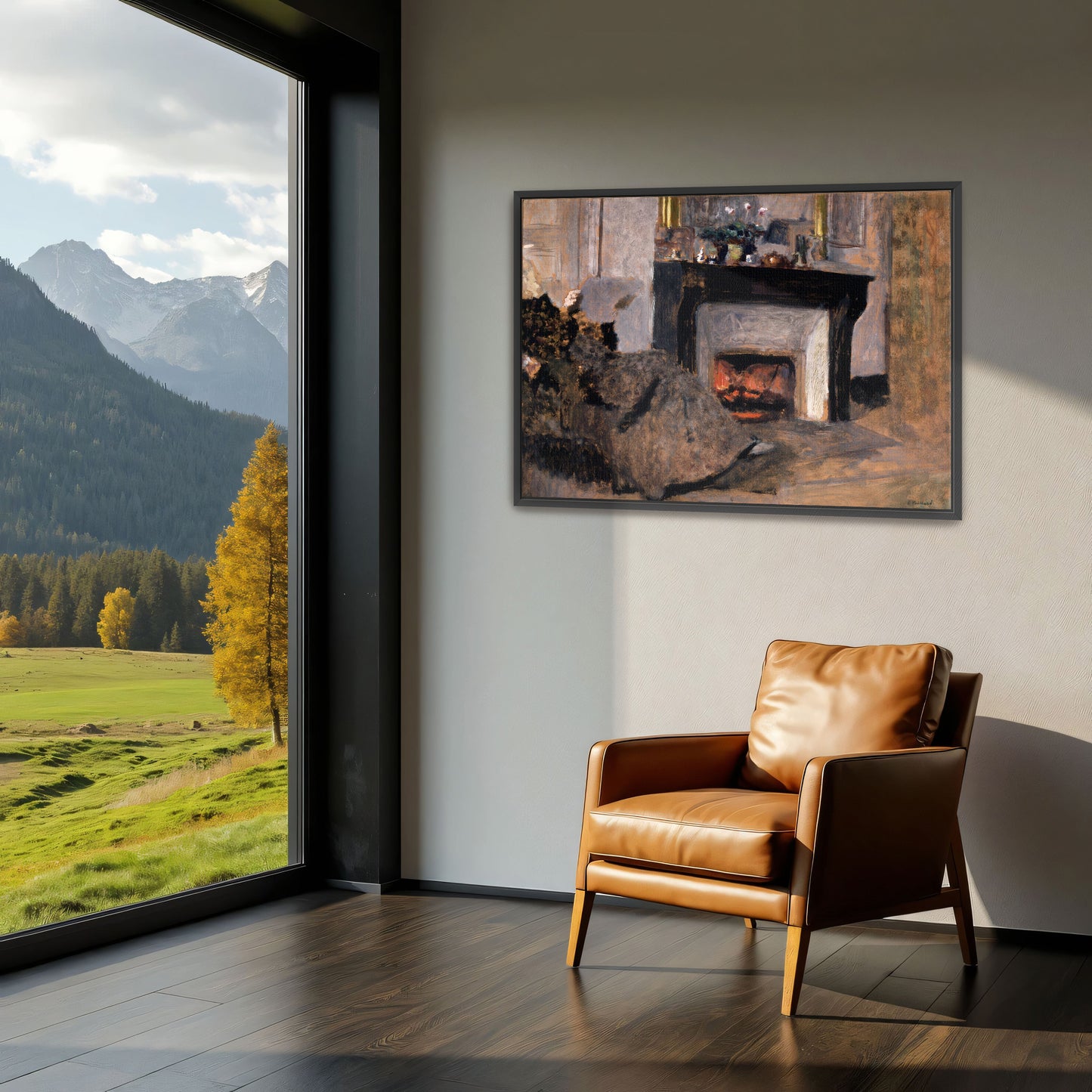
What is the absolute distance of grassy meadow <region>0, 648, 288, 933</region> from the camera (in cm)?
311

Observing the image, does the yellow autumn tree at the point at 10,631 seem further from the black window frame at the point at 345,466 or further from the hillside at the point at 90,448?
the black window frame at the point at 345,466

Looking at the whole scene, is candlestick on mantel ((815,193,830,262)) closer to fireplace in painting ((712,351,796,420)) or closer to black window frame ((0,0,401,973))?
fireplace in painting ((712,351,796,420))

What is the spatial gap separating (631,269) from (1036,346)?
1222mm

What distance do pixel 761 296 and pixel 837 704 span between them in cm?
129

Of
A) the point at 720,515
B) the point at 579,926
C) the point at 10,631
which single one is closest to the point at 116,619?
the point at 10,631

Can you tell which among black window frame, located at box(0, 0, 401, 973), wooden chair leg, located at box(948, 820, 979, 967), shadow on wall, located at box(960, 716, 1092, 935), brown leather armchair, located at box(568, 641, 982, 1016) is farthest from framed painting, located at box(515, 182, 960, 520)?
wooden chair leg, located at box(948, 820, 979, 967)

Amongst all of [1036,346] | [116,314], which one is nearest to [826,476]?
[1036,346]

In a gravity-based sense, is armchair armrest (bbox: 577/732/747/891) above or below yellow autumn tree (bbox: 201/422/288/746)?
below

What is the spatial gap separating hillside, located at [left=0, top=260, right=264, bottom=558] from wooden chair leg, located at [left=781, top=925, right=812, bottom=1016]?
201 cm

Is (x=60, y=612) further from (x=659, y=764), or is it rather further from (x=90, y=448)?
(x=659, y=764)

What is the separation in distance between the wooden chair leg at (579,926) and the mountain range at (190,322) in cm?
180

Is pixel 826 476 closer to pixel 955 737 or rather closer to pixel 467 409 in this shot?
pixel 955 737

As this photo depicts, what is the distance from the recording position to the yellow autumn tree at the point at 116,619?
3316 millimetres

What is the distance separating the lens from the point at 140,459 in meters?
3.47
